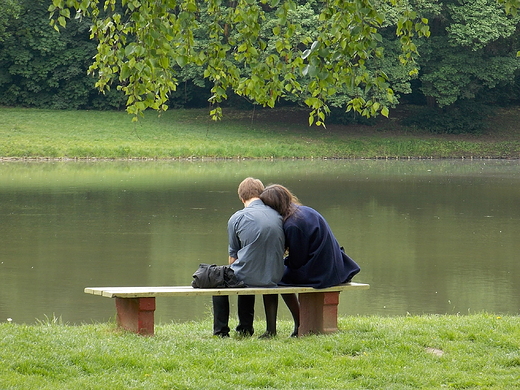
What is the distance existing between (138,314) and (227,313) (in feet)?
2.46

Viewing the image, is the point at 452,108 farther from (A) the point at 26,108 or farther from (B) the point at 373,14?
(B) the point at 373,14

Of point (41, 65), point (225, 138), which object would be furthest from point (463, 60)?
point (41, 65)

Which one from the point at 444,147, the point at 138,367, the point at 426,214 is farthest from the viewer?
the point at 444,147

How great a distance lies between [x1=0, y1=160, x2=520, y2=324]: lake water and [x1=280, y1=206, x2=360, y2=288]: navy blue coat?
9.01ft

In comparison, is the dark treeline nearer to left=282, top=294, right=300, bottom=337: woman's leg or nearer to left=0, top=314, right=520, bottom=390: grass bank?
left=282, top=294, right=300, bottom=337: woman's leg

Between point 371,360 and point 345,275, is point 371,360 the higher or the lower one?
the lower one

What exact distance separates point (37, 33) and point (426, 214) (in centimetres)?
3353

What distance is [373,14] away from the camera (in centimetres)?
489

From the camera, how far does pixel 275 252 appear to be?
21.2 ft

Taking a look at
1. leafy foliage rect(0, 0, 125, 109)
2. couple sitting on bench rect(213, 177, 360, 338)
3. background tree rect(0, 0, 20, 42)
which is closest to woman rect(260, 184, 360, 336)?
couple sitting on bench rect(213, 177, 360, 338)

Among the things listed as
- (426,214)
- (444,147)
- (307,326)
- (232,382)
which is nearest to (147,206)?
(426,214)

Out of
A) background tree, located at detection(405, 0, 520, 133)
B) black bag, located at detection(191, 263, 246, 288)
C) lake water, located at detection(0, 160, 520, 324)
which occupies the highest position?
background tree, located at detection(405, 0, 520, 133)

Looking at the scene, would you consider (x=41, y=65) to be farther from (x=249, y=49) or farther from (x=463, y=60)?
(x=249, y=49)

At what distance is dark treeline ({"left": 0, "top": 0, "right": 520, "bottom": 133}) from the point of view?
40.6 meters
